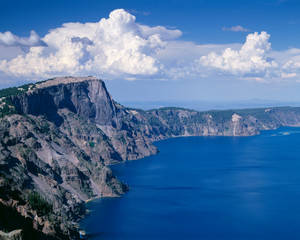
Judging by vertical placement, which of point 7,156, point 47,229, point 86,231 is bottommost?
point 86,231

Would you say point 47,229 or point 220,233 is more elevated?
point 47,229

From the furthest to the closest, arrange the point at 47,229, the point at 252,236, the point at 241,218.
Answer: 1. the point at 241,218
2. the point at 252,236
3. the point at 47,229

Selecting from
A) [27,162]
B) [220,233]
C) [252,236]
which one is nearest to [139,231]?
[220,233]

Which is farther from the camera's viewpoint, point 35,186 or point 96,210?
point 96,210

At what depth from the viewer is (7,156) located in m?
186

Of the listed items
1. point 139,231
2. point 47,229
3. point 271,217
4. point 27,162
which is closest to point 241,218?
point 271,217

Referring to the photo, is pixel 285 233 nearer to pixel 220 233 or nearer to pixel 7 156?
pixel 220 233

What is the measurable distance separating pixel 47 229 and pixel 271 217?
102m

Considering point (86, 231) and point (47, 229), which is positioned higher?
point (47, 229)

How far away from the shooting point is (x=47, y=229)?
12494 cm

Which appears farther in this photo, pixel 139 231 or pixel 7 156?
pixel 7 156

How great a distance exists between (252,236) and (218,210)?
1369 inches

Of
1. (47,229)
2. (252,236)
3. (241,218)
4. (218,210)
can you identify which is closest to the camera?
(47,229)

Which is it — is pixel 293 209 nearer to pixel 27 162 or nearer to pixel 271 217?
pixel 271 217
